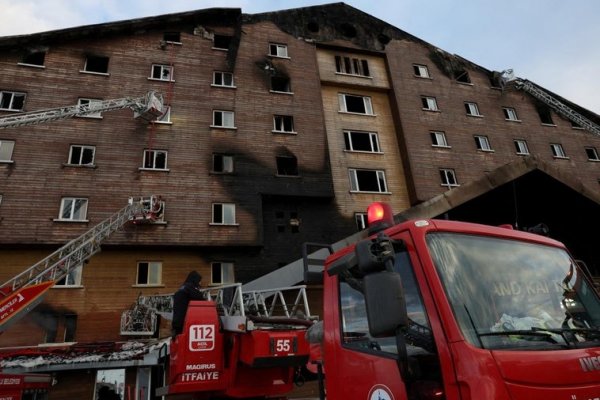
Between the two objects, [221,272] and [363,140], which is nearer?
[221,272]

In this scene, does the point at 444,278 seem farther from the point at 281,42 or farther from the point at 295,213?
the point at 281,42

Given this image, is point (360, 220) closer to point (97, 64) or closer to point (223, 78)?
point (223, 78)

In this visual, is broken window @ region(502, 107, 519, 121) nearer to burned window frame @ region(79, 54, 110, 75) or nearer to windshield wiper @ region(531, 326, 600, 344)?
burned window frame @ region(79, 54, 110, 75)

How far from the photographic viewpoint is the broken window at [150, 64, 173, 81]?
22891 mm

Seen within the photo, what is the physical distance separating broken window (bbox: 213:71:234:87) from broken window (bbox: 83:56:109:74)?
6334 millimetres

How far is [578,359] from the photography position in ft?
8.50

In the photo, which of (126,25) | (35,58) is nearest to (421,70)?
(126,25)

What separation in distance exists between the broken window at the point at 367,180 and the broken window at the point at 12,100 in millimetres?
18647

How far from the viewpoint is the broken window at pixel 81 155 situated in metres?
19.5

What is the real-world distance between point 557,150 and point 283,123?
21297 millimetres

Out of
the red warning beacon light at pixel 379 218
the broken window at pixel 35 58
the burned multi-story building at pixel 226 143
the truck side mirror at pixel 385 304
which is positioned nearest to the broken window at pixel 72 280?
the burned multi-story building at pixel 226 143

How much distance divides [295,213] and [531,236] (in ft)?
60.1

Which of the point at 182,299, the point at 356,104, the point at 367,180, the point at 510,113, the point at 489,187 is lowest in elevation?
the point at 182,299

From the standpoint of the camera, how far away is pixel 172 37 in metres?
24.8
